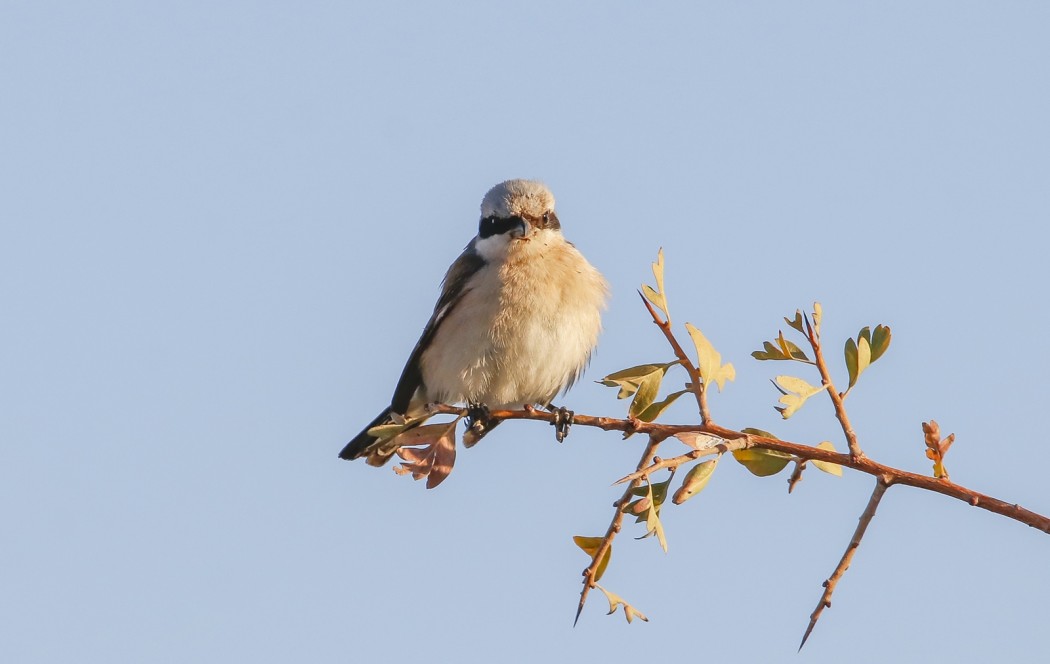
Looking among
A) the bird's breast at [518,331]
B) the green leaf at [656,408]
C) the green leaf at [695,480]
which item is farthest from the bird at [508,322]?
the green leaf at [695,480]

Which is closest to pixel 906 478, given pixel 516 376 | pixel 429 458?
pixel 429 458

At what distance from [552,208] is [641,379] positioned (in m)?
4.52

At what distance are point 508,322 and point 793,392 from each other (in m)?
3.90

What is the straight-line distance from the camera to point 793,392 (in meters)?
2.73

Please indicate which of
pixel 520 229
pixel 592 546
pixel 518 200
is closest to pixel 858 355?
pixel 592 546

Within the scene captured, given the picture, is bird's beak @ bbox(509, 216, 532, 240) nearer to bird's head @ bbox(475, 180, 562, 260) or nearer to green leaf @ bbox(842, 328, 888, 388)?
bird's head @ bbox(475, 180, 562, 260)

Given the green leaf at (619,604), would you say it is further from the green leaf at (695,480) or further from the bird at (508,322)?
the bird at (508,322)

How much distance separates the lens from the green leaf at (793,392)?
2.70 meters

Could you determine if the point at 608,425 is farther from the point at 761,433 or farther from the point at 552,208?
the point at 552,208

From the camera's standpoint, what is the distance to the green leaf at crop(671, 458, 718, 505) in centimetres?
260

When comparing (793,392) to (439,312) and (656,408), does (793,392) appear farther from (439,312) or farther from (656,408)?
(439,312)

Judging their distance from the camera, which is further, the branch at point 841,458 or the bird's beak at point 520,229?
the bird's beak at point 520,229

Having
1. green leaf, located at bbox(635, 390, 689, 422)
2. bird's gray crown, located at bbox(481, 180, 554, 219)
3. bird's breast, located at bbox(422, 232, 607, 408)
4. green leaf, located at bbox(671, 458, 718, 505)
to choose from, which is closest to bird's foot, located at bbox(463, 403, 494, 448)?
bird's breast, located at bbox(422, 232, 607, 408)

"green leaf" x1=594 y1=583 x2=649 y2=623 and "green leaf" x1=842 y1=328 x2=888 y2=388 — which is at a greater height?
"green leaf" x1=842 y1=328 x2=888 y2=388
